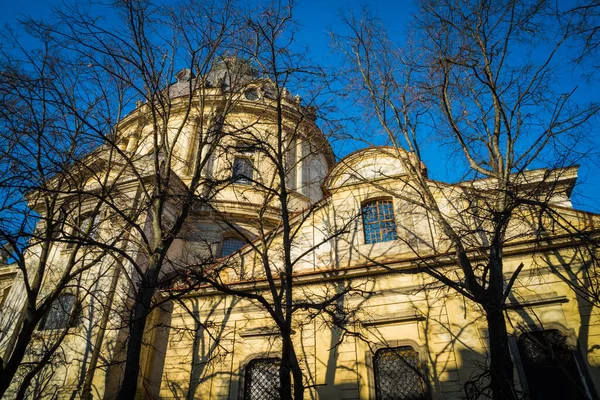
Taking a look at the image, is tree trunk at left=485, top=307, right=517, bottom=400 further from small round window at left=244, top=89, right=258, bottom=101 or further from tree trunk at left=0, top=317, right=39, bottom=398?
tree trunk at left=0, top=317, right=39, bottom=398

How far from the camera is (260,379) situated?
11.3 metres

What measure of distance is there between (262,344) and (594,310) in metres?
7.92

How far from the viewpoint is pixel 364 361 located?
10.4 metres

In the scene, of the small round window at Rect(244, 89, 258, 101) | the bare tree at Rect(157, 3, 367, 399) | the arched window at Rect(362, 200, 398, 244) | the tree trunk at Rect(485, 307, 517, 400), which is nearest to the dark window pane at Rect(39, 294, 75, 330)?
the bare tree at Rect(157, 3, 367, 399)

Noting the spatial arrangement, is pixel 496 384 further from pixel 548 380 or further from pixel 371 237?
pixel 371 237

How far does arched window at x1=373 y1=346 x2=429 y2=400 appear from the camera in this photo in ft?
32.4

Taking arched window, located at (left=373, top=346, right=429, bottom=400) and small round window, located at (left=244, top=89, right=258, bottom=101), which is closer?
arched window, located at (left=373, top=346, right=429, bottom=400)

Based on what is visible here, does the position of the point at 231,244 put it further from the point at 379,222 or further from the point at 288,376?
the point at 288,376

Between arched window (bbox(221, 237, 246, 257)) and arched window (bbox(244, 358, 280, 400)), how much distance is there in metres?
6.69

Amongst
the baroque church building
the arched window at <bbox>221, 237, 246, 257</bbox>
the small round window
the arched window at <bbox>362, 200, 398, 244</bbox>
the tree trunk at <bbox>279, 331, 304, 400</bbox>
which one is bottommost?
the tree trunk at <bbox>279, 331, 304, 400</bbox>

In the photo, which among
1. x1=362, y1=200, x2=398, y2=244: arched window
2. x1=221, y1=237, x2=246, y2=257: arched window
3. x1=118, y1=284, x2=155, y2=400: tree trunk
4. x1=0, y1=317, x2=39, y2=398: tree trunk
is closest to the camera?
x1=118, y1=284, x2=155, y2=400: tree trunk

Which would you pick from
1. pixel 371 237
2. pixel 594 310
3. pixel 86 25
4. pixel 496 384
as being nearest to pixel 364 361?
pixel 371 237

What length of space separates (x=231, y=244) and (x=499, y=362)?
12.7 metres

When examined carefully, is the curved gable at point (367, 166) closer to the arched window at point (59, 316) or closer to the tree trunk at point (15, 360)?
the tree trunk at point (15, 360)
